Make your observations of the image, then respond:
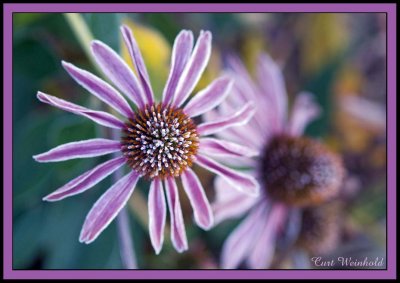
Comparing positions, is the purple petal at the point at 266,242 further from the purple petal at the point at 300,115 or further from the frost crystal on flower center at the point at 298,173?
the purple petal at the point at 300,115

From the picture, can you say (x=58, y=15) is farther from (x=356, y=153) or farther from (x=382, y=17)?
(x=382, y=17)

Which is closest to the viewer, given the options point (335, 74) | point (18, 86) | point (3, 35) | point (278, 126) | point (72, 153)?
point (72, 153)

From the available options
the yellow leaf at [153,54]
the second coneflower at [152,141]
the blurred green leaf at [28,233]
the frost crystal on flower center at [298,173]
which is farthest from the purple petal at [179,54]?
the blurred green leaf at [28,233]

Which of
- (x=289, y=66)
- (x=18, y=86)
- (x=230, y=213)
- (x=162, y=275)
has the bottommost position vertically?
(x=162, y=275)

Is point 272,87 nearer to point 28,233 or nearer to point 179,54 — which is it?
point 179,54

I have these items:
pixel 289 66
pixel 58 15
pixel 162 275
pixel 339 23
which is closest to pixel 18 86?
pixel 58 15

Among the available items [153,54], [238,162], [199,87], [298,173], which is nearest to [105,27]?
[153,54]
